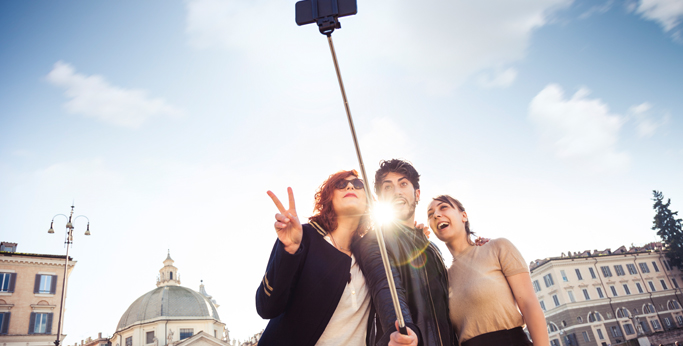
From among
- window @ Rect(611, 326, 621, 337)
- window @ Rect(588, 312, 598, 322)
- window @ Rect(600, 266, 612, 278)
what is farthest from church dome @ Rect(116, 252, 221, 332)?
window @ Rect(600, 266, 612, 278)

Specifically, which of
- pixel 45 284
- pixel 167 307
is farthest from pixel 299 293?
pixel 167 307

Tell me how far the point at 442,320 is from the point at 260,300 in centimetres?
145

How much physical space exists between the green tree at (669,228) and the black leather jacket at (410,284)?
78.8 meters

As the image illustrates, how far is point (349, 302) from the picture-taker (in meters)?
2.82

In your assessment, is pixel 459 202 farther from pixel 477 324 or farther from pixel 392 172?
pixel 477 324

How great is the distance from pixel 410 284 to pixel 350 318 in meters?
0.58

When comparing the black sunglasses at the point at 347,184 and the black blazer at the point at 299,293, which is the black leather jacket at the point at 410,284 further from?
the black sunglasses at the point at 347,184

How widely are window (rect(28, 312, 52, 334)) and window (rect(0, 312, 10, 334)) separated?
5.43 feet

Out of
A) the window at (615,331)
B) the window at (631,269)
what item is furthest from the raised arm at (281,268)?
the window at (631,269)

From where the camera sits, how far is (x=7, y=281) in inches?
1344

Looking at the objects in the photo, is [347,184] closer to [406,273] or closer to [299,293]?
[406,273]

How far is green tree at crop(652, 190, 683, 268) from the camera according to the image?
6047 cm

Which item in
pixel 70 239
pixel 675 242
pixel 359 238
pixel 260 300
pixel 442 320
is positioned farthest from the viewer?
pixel 675 242

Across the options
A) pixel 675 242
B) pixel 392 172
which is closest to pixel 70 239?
pixel 392 172
